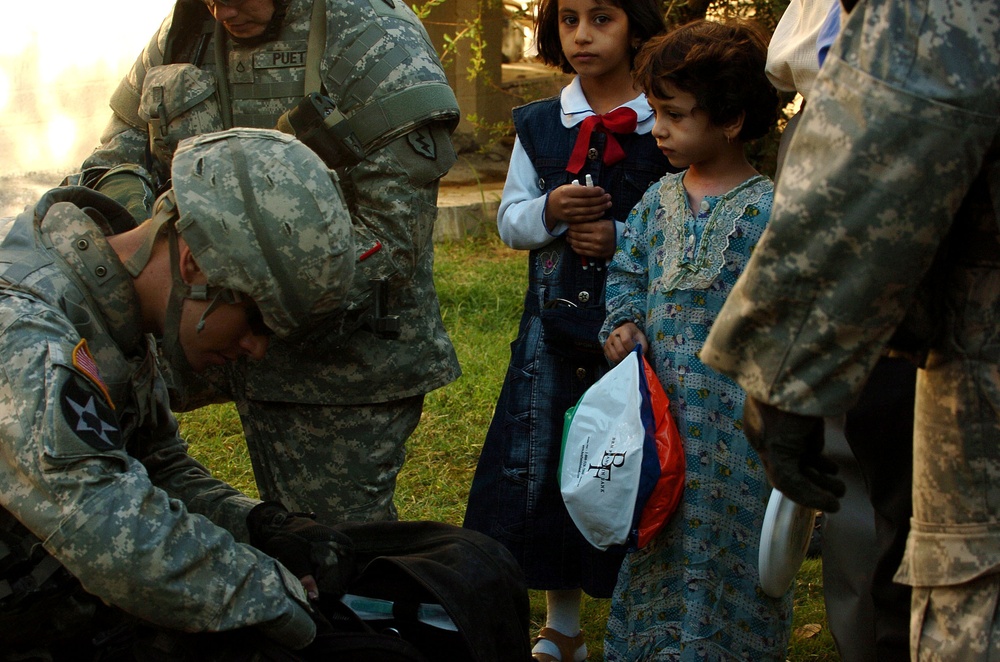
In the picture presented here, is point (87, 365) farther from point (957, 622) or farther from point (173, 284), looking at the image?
point (957, 622)

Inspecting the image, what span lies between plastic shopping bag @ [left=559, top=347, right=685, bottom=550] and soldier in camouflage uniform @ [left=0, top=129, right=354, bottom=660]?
68cm

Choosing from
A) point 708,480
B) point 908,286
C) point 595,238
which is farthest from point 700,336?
point 908,286

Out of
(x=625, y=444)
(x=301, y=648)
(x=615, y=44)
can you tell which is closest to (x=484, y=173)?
(x=615, y=44)

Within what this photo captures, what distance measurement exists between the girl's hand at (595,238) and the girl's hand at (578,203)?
26mm

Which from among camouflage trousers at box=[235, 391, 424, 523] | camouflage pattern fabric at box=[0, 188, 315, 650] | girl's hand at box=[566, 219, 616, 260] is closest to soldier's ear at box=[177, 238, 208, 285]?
camouflage pattern fabric at box=[0, 188, 315, 650]

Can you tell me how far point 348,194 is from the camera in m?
3.14

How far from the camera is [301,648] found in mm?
2262

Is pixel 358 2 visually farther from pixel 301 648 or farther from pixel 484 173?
pixel 484 173

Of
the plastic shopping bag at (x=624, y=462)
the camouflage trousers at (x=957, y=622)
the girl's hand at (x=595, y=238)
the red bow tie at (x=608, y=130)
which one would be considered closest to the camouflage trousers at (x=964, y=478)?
the camouflage trousers at (x=957, y=622)

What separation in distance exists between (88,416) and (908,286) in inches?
56.7

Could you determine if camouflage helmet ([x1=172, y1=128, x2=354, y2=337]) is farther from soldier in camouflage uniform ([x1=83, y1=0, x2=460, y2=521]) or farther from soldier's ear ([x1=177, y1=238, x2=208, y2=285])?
soldier in camouflage uniform ([x1=83, y1=0, x2=460, y2=521])

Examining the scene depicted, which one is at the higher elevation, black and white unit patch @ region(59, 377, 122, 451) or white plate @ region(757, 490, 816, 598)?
black and white unit patch @ region(59, 377, 122, 451)

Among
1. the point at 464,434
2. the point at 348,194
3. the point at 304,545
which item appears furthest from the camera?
the point at 464,434

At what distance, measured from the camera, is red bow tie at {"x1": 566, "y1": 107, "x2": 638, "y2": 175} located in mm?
3324
